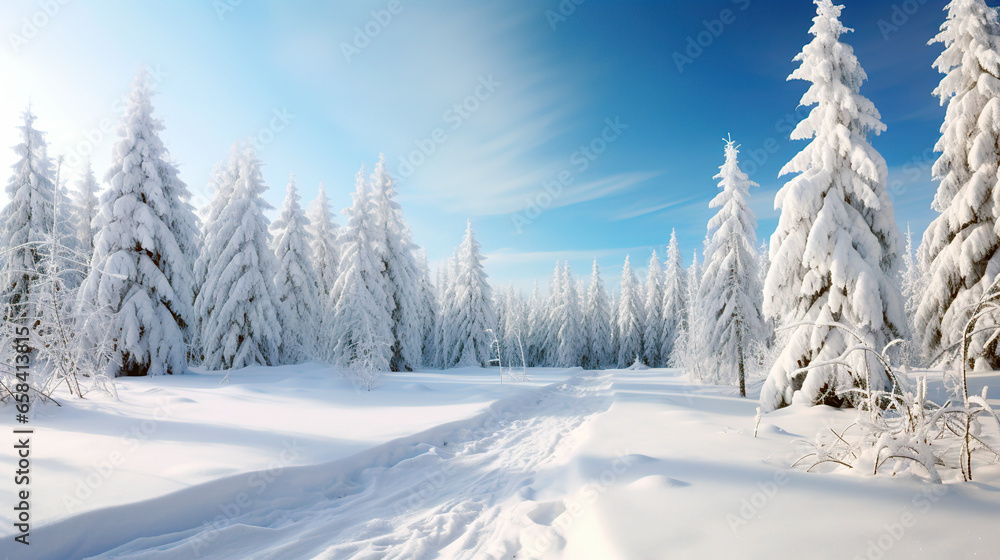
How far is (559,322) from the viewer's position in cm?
4312

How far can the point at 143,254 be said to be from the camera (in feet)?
48.5

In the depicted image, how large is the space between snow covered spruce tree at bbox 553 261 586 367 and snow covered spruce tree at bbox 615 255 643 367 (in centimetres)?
424

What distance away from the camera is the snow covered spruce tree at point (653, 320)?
4019cm

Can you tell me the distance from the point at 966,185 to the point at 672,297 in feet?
84.0

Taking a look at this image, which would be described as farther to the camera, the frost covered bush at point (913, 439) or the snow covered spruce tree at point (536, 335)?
the snow covered spruce tree at point (536, 335)

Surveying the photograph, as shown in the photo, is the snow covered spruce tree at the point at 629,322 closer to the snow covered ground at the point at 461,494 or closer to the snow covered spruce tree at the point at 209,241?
the snow covered ground at the point at 461,494

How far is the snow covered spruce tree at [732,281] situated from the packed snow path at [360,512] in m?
11.3

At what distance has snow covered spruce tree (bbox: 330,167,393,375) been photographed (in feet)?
62.0

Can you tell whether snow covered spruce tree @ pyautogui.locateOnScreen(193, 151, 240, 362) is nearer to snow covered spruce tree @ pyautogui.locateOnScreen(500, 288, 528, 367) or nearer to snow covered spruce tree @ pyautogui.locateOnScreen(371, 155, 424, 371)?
snow covered spruce tree @ pyautogui.locateOnScreen(371, 155, 424, 371)

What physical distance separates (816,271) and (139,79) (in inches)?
933

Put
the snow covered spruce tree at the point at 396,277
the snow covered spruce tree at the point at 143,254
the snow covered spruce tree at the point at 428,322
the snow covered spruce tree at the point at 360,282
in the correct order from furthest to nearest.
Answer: the snow covered spruce tree at the point at 428,322
the snow covered spruce tree at the point at 396,277
the snow covered spruce tree at the point at 360,282
the snow covered spruce tree at the point at 143,254

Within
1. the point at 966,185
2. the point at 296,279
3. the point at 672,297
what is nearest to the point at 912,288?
the point at 672,297

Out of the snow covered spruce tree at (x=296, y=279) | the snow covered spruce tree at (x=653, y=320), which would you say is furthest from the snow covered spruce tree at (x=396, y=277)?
the snow covered spruce tree at (x=653, y=320)

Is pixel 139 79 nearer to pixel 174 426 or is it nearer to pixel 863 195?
pixel 174 426
